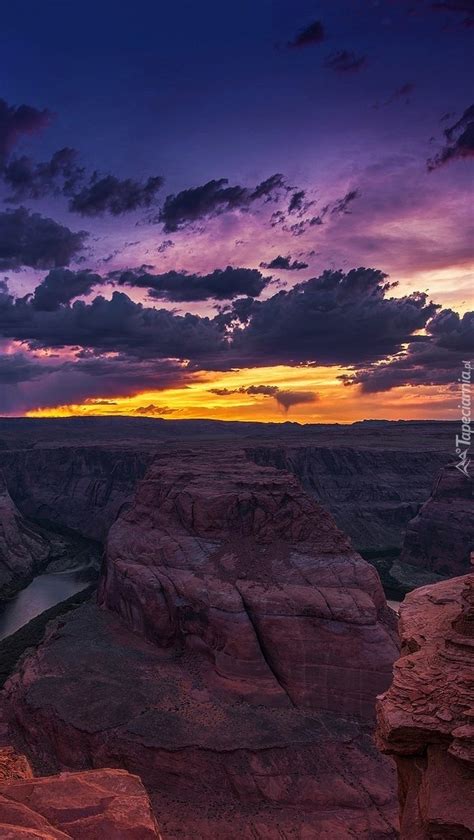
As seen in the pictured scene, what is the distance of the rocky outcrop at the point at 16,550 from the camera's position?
96750 millimetres

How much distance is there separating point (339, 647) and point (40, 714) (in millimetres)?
23097

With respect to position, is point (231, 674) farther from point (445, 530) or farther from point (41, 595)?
point (445, 530)

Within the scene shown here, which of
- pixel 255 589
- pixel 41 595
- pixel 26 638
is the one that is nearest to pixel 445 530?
pixel 255 589

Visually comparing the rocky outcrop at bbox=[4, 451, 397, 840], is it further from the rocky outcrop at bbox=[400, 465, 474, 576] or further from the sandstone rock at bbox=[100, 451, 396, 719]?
the rocky outcrop at bbox=[400, 465, 474, 576]

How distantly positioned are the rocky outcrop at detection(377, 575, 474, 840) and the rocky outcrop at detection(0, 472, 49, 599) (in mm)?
86797

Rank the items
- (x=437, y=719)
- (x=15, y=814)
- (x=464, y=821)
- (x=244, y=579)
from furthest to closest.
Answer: (x=244, y=579), (x=437, y=719), (x=464, y=821), (x=15, y=814)

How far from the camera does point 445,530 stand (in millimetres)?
99938

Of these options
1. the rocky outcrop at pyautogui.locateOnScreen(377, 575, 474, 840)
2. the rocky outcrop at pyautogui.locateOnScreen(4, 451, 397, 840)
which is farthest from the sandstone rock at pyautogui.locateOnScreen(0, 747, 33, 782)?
the rocky outcrop at pyautogui.locateOnScreen(4, 451, 397, 840)

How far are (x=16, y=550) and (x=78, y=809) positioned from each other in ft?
347

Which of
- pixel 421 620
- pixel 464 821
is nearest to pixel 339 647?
pixel 421 620

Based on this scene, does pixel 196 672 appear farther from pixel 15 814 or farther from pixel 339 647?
pixel 15 814

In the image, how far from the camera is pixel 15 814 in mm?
9484

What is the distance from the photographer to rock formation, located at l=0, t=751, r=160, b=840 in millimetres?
9305

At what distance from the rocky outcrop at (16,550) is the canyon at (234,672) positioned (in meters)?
39.0
